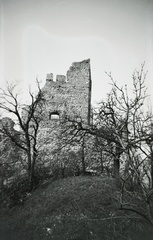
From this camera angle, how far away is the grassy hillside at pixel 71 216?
16.5 ft

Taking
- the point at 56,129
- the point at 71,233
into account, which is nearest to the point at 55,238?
the point at 71,233

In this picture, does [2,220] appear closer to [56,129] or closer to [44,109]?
[56,129]

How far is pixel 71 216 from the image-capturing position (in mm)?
5777

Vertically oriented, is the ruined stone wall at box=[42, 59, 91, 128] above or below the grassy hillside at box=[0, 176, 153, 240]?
above

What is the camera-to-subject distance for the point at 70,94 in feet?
43.1

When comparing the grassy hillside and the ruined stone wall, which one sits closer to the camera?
the grassy hillside

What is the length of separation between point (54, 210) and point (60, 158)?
16.2 ft

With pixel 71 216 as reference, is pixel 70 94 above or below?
above

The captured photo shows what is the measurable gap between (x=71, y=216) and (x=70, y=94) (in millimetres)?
8915

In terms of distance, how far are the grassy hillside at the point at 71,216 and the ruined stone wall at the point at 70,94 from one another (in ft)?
18.5

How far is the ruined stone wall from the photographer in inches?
500

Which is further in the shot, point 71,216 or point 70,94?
point 70,94

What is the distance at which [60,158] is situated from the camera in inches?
438

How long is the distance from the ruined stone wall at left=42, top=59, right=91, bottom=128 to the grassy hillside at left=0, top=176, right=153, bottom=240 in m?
5.64
